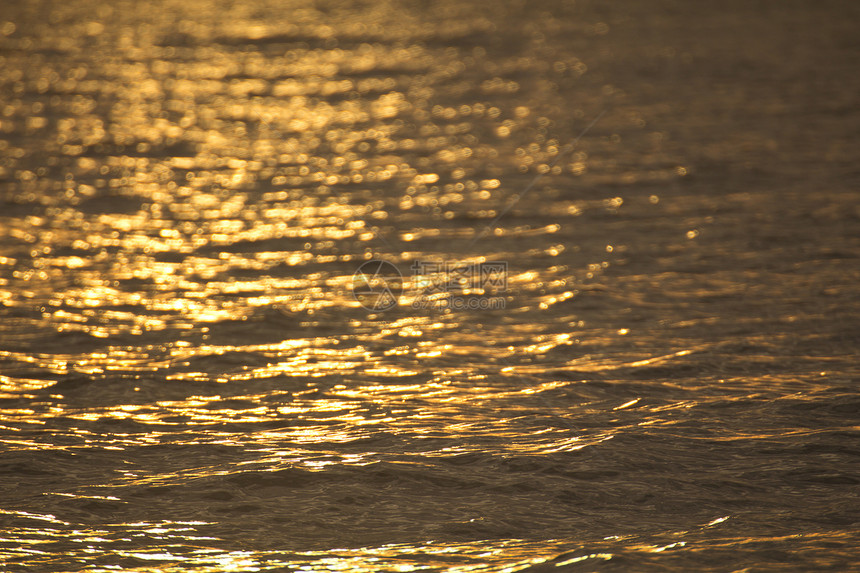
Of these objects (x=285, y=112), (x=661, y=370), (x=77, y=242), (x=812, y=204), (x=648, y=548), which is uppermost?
(x=285, y=112)

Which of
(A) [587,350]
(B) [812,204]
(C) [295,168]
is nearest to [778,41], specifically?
(B) [812,204]

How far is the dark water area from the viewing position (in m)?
3.63

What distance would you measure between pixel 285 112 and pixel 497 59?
3.20m

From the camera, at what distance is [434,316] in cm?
563

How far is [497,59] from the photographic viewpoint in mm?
12266

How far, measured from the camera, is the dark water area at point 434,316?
363 centimetres

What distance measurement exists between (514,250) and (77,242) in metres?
2.80

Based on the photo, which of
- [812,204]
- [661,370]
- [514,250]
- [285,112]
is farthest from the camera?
[285,112]

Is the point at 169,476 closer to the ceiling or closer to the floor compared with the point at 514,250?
closer to the floor

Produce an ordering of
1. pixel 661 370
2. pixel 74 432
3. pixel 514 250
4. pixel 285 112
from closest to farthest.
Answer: pixel 74 432
pixel 661 370
pixel 514 250
pixel 285 112

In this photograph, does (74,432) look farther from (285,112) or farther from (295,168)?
(285,112)

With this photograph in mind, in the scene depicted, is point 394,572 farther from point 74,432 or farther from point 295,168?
point 295,168

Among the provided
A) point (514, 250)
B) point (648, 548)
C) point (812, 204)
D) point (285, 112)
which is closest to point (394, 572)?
point (648, 548)

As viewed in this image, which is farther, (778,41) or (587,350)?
(778,41)
